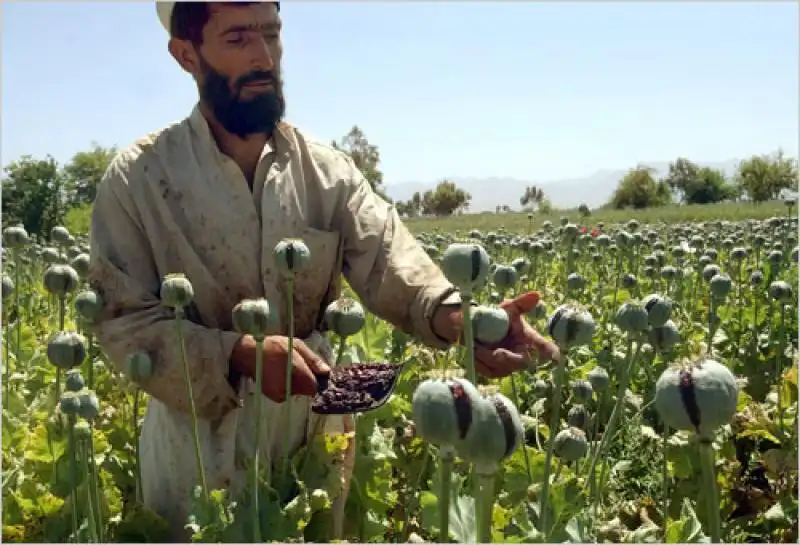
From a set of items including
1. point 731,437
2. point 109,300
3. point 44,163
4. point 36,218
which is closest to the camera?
point 109,300

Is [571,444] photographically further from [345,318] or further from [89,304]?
[89,304]

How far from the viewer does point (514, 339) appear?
7.81 feet

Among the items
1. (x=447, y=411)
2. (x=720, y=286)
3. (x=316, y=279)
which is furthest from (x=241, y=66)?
(x=720, y=286)

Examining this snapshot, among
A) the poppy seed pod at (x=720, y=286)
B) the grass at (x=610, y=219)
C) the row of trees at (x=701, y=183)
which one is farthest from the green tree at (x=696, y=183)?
the poppy seed pod at (x=720, y=286)

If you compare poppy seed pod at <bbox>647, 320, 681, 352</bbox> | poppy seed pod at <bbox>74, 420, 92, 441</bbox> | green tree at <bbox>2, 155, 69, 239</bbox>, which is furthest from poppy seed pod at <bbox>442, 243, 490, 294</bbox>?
green tree at <bbox>2, 155, 69, 239</bbox>

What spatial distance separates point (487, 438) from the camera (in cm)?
118

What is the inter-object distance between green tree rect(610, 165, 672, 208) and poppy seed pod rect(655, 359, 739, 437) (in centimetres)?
6088

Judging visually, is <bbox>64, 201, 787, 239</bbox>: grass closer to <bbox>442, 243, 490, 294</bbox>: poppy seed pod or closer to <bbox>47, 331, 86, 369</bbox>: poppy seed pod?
<bbox>47, 331, 86, 369</bbox>: poppy seed pod

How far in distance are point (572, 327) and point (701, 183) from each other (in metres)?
68.4

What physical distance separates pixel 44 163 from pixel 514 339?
1154 inches

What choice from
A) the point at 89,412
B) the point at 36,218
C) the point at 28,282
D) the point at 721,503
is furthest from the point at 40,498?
the point at 36,218

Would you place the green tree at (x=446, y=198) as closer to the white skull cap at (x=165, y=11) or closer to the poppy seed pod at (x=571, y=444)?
the white skull cap at (x=165, y=11)

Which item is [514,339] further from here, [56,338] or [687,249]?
[687,249]

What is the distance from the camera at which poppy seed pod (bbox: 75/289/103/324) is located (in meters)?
2.47
